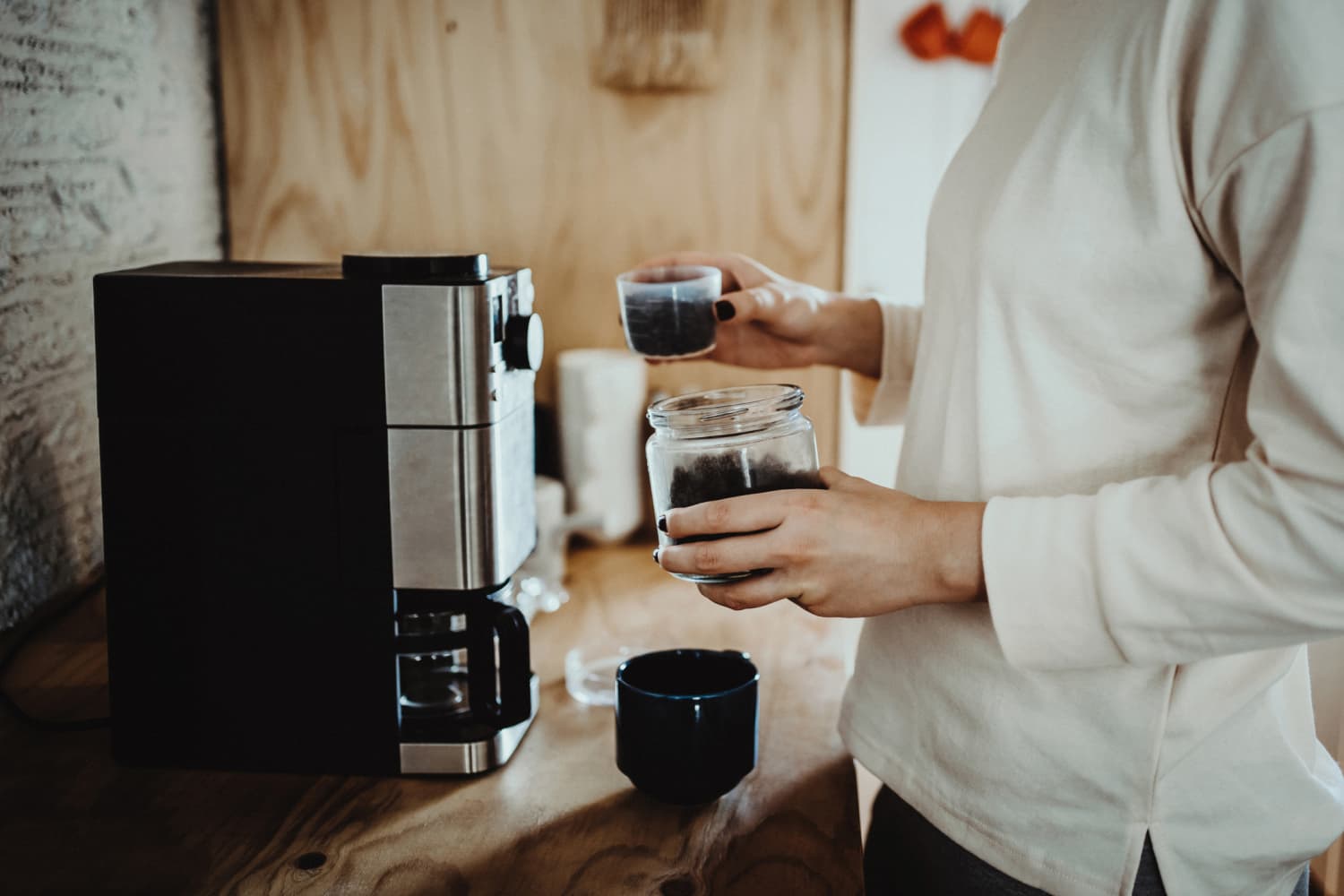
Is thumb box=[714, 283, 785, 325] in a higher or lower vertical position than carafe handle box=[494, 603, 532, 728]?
higher

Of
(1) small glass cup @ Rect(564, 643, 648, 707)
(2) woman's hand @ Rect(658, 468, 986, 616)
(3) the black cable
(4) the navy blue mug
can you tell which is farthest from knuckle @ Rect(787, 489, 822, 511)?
(3) the black cable

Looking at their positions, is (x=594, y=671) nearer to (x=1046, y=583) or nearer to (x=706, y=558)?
(x=706, y=558)

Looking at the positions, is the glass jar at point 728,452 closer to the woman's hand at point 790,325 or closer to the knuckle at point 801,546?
the knuckle at point 801,546

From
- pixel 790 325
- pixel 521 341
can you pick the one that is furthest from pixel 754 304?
pixel 521 341

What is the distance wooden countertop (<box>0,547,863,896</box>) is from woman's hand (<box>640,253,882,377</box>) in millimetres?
365

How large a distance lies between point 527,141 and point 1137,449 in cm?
109

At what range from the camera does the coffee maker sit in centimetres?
91

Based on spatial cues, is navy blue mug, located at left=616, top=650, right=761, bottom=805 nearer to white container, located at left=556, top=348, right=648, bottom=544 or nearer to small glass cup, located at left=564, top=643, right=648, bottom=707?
small glass cup, located at left=564, top=643, right=648, bottom=707

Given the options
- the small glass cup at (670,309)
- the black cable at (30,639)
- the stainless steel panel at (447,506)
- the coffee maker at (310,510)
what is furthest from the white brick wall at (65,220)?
the small glass cup at (670,309)

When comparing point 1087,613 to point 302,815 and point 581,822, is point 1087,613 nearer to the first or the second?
point 581,822

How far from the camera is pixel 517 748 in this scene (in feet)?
3.33

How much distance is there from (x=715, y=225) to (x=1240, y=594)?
110 centimetres

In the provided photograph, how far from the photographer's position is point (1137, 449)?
0.75m

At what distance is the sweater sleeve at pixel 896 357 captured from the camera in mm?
1155
